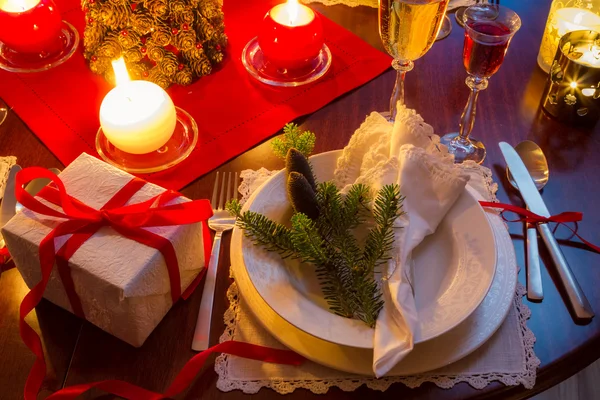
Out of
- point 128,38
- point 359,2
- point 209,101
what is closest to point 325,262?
point 209,101

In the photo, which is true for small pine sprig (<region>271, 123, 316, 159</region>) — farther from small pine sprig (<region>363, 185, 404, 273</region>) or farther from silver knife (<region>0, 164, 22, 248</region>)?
silver knife (<region>0, 164, 22, 248</region>)

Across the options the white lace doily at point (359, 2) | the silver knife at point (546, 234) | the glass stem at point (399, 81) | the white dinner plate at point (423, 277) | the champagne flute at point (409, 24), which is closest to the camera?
the white dinner plate at point (423, 277)

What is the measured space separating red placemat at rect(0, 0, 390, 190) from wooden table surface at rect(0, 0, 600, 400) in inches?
1.0

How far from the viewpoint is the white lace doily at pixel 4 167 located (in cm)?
89

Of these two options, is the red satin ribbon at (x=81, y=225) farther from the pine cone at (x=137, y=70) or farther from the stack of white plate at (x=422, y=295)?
the pine cone at (x=137, y=70)

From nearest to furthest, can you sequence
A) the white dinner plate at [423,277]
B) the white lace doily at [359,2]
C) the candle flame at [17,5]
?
the white dinner plate at [423,277]
the candle flame at [17,5]
the white lace doily at [359,2]

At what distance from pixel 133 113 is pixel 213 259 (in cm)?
29

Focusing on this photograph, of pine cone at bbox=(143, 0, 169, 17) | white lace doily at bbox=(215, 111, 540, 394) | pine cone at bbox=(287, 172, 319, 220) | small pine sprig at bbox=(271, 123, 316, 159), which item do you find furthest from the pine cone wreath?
white lace doily at bbox=(215, 111, 540, 394)

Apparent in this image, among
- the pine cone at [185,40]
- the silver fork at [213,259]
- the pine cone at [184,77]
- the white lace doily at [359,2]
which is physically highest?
the pine cone at [185,40]

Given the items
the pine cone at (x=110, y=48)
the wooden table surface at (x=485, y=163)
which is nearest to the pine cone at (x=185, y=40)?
the pine cone at (x=110, y=48)

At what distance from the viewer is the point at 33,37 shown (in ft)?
3.59

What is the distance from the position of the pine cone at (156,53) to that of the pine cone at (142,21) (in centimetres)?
4

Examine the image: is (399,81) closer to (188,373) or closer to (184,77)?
(184,77)

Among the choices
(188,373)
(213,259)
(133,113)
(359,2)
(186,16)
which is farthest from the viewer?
(359,2)
